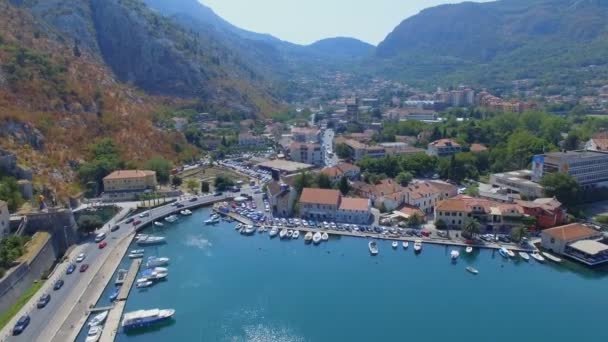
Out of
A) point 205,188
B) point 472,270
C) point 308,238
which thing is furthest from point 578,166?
point 205,188

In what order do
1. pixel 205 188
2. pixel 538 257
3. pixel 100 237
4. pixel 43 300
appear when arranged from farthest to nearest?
pixel 205 188 → pixel 100 237 → pixel 538 257 → pixel 43 300

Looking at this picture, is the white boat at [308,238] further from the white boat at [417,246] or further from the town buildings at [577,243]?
the town buildings at [577,243]

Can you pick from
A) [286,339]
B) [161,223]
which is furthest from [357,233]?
[161,223]

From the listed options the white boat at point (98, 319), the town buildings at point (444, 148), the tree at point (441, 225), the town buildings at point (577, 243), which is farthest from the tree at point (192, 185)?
the town buildings at point (577, 243)

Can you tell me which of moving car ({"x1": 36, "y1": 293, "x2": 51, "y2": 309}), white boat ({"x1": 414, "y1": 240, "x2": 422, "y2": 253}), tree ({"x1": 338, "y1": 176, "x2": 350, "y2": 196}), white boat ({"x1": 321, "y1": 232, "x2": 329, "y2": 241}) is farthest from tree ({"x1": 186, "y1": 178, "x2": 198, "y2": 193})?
white boat ({"x1": 414, "y1": 240, "x2": 422, "y2": 253})

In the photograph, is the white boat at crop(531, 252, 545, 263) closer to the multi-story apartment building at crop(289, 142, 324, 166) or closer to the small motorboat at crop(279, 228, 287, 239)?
the small motorboat at crop(279, 228, 287, 239)

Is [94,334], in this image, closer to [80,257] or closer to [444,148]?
[80,257]
